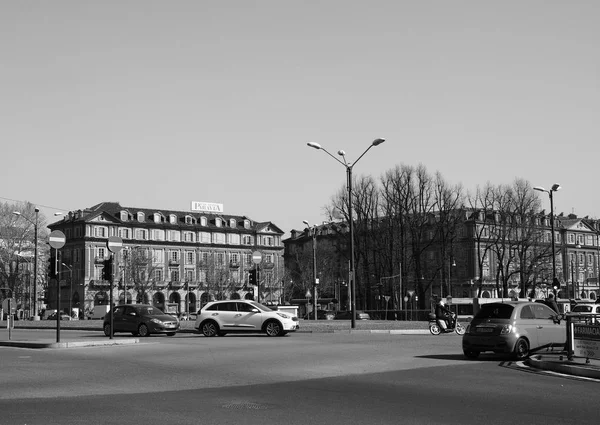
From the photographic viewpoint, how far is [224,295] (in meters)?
132

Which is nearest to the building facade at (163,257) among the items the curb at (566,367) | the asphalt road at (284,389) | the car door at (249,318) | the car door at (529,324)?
the car door at (249,318)

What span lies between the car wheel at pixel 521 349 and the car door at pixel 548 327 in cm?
65

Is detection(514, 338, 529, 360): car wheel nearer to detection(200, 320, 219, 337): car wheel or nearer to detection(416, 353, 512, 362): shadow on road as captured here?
detection(416, 353, 512, 362): shadow on road

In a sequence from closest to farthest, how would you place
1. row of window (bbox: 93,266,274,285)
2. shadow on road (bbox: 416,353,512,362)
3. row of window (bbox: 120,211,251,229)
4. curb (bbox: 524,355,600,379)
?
curb (bbox: 524,355,600,379)
shadow on road (bbox: 416,353,512,362)
row of window (bbox: 93,266,274,285)
row of window (bbox: 120,211,251,229)

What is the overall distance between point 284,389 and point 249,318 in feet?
65.4

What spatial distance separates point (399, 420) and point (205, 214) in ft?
463


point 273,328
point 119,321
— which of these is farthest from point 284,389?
point 119,321

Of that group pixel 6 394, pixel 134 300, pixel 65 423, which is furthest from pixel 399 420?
pixel 134 300

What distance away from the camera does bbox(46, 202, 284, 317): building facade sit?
418 feet

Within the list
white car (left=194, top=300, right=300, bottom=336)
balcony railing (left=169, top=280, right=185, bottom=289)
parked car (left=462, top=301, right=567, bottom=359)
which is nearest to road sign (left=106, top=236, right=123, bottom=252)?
white car (left=194, top=300, right=300, bottom=336)

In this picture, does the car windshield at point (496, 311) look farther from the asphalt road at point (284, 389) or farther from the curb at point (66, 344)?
the curb at point (66, 344)

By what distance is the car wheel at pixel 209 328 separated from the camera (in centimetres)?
3456

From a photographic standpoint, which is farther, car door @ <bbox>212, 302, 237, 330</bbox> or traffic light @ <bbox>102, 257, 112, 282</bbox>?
car door @ <bbox>212, 302, 237, 330</bbox>

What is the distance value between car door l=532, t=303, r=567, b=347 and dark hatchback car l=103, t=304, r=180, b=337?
1875 centimetres
